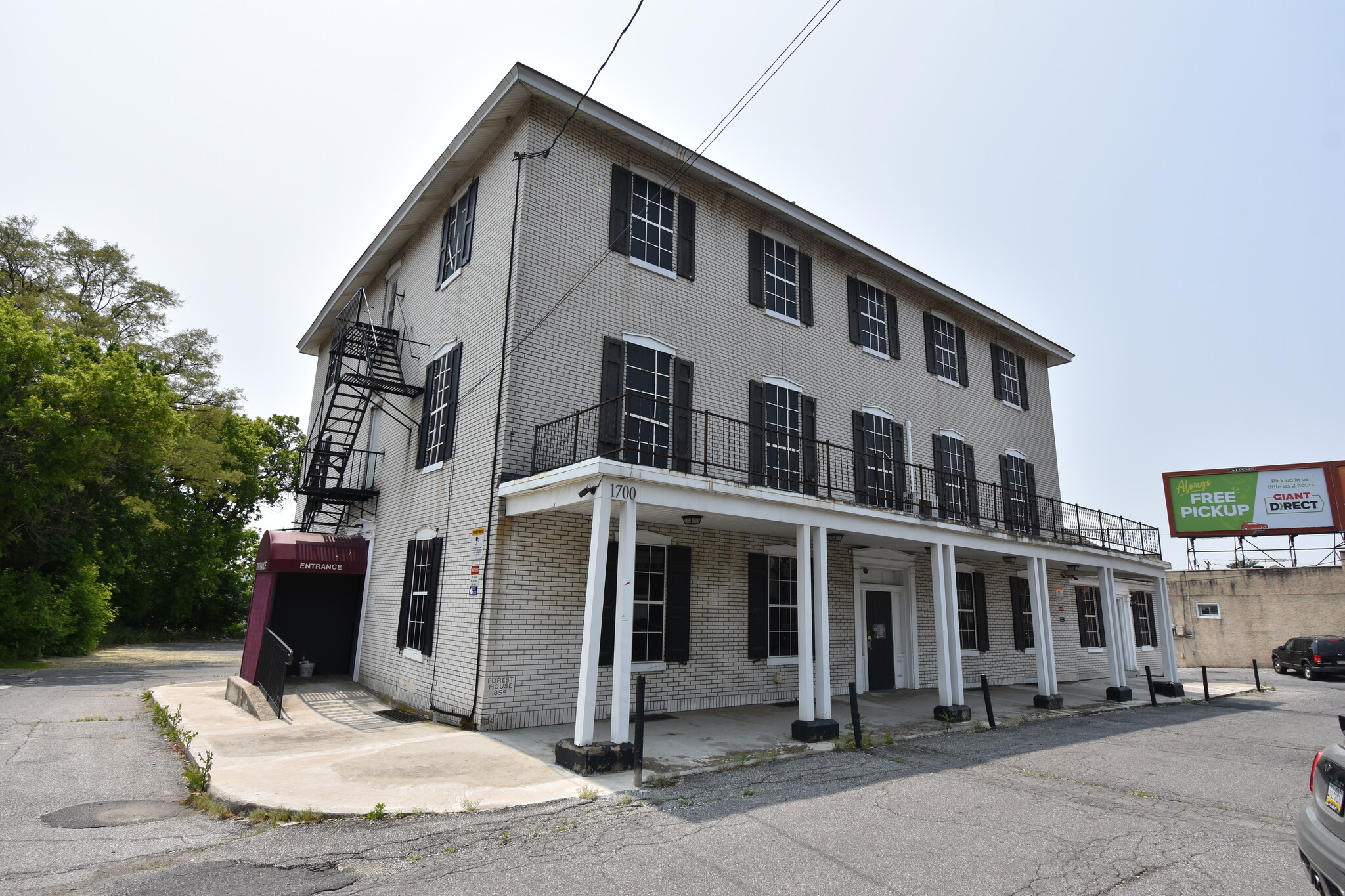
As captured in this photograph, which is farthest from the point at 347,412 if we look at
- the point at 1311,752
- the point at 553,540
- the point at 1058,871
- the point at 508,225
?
the point at 1311,752

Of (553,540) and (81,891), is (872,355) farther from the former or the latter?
(81,891)

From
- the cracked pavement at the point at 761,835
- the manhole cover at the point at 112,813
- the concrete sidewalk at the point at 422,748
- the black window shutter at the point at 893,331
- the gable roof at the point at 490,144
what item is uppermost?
the gable roof at the point at 490,144

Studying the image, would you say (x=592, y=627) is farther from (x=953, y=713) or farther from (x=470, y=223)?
(x=470, y=223)

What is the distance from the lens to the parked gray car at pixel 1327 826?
11.3ft

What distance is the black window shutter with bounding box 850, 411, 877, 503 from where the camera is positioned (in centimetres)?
1406

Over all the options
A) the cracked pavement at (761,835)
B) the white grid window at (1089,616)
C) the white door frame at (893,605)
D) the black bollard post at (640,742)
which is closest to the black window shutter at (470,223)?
the black bollard post at (640,742)

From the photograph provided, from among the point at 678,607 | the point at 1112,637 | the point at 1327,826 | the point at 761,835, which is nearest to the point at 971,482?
the point at 1112,637

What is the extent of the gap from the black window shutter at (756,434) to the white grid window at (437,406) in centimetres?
523

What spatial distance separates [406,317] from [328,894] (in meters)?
12.5

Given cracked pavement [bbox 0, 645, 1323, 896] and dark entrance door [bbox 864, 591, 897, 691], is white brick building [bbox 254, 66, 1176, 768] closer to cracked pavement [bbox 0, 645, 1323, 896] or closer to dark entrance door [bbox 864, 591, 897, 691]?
dark entrance door [bbox 864, 591, 897, 691]

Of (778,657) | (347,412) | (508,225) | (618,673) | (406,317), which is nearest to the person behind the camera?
(618,673)

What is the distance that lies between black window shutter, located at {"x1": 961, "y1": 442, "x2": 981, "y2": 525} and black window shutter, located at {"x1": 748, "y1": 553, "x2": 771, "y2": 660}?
6.60 metres

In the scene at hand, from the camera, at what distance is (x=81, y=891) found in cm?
429

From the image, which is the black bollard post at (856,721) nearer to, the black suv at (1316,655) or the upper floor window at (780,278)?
the upper floor window at (780,278)
